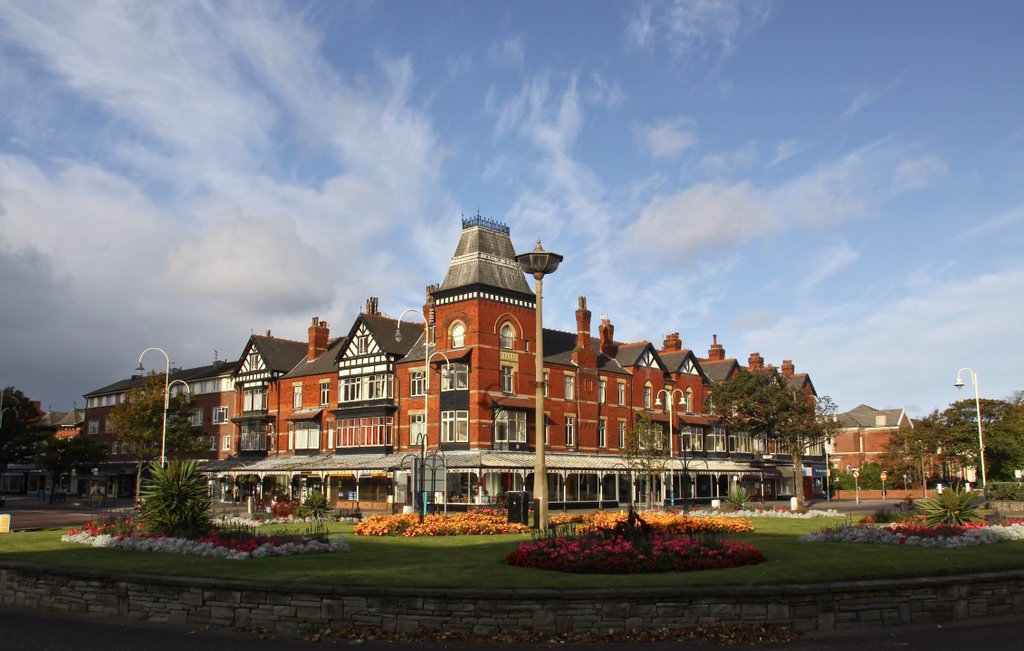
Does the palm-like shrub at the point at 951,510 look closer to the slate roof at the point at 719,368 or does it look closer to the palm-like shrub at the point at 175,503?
the palm-like shrub at the point at 175,503

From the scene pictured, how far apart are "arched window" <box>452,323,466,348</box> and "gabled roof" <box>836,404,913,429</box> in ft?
199

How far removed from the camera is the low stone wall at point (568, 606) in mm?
12180

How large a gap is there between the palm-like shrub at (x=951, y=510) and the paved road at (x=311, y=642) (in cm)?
980

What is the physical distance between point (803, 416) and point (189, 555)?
45033mm

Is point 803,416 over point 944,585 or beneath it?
over

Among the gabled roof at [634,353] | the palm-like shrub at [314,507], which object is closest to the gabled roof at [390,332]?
the gabled roof at [634,353]

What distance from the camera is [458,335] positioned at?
53781 mm

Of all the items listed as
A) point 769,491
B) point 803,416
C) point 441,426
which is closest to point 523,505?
point 441,426

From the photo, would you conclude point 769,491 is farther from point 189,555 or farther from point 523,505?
point 189,555

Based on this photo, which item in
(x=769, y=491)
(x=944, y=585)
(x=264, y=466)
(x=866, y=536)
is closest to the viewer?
(x=944, y=585)

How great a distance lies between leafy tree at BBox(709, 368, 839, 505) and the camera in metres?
55.2

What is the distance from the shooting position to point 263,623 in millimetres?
12844

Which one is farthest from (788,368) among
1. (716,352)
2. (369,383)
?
(369,383)

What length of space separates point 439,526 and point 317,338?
44982 mm
